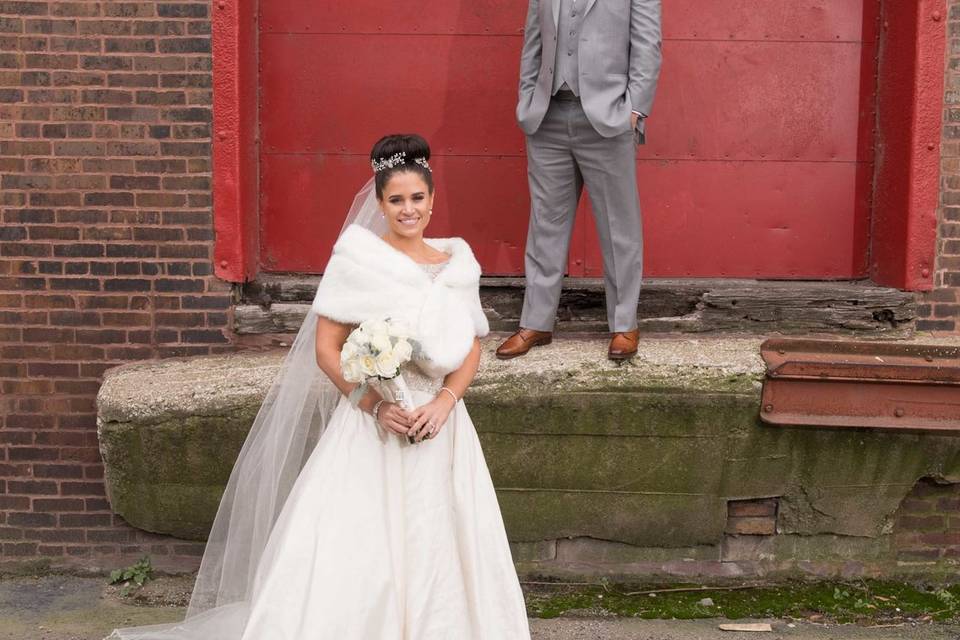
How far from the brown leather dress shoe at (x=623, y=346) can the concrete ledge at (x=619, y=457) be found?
0.05 m

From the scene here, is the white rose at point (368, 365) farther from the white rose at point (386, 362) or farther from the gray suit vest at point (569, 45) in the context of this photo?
the gray suit vest at point (569, 45)

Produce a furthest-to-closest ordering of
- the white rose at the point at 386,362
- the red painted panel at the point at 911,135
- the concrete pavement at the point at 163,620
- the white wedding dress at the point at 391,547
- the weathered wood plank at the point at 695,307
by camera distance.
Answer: the weathered wood plank at the point at 695,307 < the red painted panel at the point at 911,135 < the concrete pavement at the point at 163,620 < the white wedding dress at the point at 391,547 < the white rose at the point at 386,362

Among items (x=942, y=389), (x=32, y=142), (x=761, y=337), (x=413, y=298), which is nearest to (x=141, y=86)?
(x=32, y=142)

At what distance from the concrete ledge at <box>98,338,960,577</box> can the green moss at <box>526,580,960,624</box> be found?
0.12 meters

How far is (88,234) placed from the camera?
536cm

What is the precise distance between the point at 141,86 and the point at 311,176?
2.99 ft

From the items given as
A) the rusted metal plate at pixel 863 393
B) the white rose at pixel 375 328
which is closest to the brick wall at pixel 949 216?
the rusted metal plate at pixel 863 393

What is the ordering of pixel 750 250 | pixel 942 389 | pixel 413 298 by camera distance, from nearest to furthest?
pixel 413 298 → pixel 942 389 → pixel 750 250

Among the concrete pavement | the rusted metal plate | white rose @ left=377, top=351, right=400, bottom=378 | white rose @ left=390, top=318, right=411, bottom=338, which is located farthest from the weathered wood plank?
white rose @ left=377, top=351, right=400, bottom=378

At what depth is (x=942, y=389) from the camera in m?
5.05

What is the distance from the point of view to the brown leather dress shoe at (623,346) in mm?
5113

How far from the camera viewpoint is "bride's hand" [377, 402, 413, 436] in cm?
351

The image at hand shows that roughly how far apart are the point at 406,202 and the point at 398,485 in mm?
895

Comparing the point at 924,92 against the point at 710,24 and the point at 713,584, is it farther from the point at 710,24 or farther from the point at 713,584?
the point at 713,584
